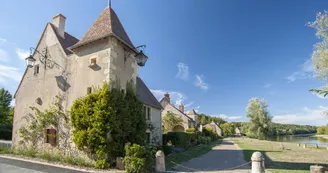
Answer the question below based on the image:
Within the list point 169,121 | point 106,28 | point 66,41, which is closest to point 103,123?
point 106,28

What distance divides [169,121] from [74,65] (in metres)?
19.6

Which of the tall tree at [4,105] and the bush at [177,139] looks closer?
the bush at [177,139]

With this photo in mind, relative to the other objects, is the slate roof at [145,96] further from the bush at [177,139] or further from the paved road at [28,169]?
the paved road at [28,169]

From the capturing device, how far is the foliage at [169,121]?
93.2 ft

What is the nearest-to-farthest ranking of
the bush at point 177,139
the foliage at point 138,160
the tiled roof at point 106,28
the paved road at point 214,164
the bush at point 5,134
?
1. the foliage at point 138,160
2. the paved road at point 214,164
3. the tiled roof at point 106,28
4. the bush at point 177,139
5. the bush at point 5,134

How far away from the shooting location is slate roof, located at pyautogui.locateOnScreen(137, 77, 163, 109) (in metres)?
17.5

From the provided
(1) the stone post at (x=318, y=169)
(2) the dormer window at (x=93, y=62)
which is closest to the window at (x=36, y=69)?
(2) the dormer window at (x=93, y=62)

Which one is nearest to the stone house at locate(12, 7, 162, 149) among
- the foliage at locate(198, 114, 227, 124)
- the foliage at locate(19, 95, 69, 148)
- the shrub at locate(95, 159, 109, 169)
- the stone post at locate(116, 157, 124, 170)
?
the foliage at locate(19, 95, 69, 148)

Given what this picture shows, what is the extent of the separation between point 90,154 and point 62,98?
4118 millimetres

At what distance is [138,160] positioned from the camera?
7.81 m

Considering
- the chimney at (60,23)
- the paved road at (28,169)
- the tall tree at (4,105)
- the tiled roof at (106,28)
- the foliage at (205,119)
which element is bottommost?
the foliage at (205,119)

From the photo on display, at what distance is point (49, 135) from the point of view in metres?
11.1

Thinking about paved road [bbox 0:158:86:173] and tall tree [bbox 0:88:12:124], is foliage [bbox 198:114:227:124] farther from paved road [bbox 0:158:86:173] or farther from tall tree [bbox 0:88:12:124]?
paved road [bbox 0:158:86:173]

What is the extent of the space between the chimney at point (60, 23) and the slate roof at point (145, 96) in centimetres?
752
